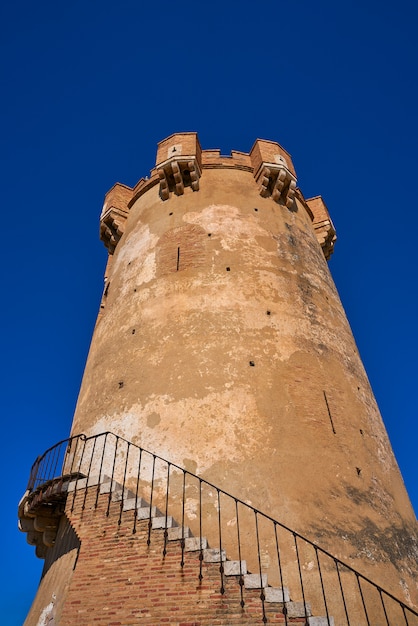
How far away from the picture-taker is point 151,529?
24.2ft

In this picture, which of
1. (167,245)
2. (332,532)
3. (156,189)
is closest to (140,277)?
(167,245)

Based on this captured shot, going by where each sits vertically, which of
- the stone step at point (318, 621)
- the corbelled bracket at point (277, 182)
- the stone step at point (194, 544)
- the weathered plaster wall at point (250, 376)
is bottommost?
the stone step at point (318, 621)

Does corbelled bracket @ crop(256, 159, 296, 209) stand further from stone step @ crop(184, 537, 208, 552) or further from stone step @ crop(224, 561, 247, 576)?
stone step @ crop(224, 561, 247, 576)

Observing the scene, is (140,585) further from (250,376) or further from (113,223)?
(113,223)

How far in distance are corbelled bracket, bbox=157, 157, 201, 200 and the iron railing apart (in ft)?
27.0

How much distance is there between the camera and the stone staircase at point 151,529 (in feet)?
20.1

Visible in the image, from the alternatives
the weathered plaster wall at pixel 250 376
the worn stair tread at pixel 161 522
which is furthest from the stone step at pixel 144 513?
the weathered plaster wall at pixel 250 376

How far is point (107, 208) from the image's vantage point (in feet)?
55.7

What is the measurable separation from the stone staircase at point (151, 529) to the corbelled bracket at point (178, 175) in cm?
890

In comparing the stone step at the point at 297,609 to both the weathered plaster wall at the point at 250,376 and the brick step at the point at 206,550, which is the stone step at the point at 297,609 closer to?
the brick step at the point at 206,550

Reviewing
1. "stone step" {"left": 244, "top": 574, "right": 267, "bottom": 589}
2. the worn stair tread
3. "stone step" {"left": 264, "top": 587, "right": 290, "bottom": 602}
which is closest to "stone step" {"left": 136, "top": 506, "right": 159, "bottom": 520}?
the worn stair tread

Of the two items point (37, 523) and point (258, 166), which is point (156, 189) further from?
point (37, 523)

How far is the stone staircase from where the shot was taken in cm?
611

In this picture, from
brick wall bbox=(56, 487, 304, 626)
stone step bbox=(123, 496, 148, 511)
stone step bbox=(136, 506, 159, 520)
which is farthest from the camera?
stone step bbox=(123, 496, 148, 511)
